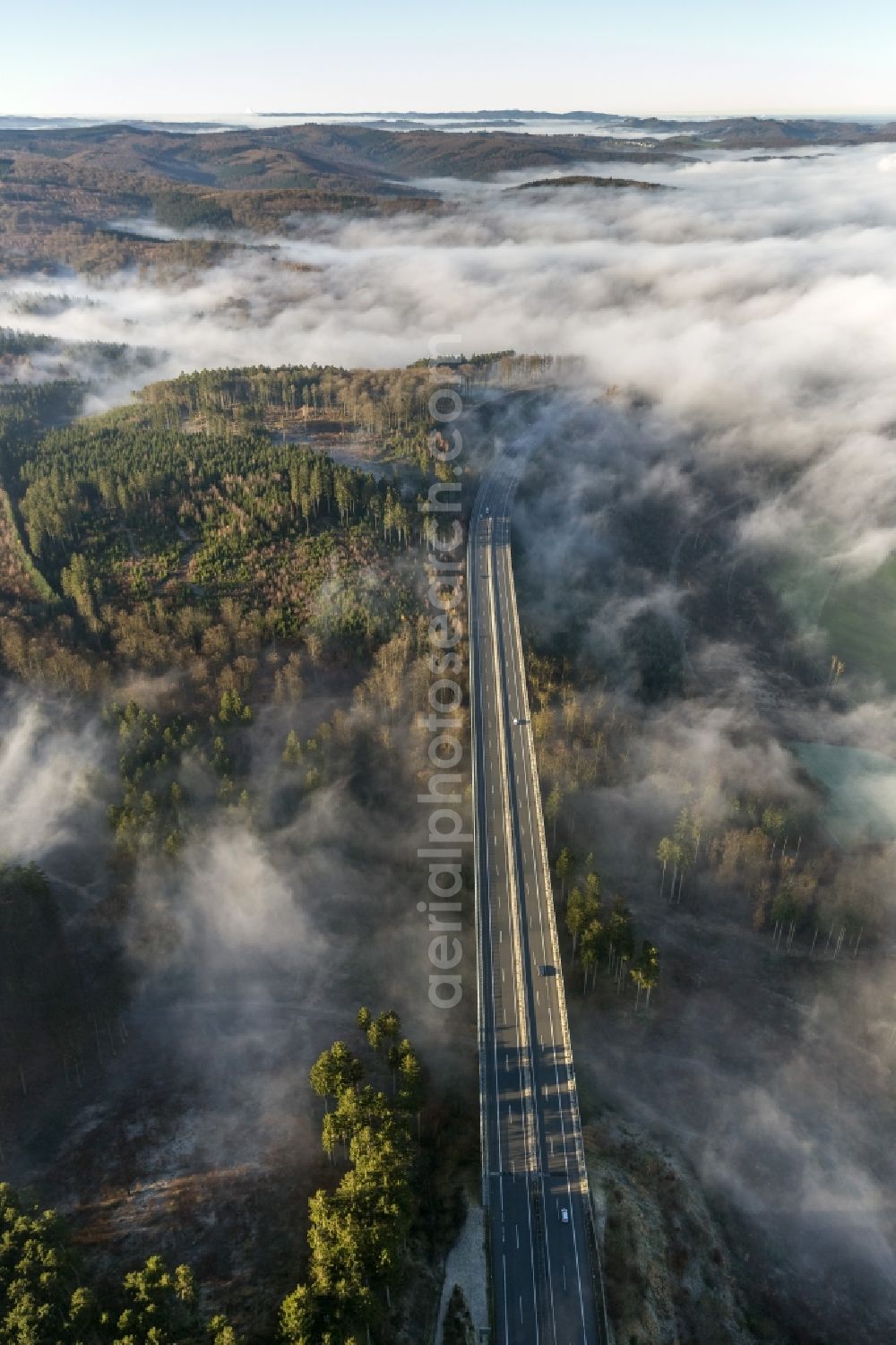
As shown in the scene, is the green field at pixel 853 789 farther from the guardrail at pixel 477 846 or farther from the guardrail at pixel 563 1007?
the guardrail at pixel 477 846

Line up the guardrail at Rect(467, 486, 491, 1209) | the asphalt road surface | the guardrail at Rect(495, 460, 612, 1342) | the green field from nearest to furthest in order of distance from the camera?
1. the asphalt road surface
2. the guardrail at Rect(495, 460, 612, 1342)
3. the guardrail at Rect(467, 486, 491, 1209)
4. the green field

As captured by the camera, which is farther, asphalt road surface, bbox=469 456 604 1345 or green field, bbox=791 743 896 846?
green field, bbox=791 743 896 846

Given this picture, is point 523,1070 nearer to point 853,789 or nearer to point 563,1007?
point 563,1007

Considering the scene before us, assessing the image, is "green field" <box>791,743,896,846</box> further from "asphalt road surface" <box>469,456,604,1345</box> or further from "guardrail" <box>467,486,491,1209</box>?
"guardrail" <box>467,486,491,1209</box>

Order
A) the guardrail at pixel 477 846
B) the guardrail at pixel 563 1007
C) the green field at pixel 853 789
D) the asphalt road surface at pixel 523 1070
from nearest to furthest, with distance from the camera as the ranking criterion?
the asphalt road surface at pixel 523 1070 → the guardrail at pixel 563 1007 → the guardrail at pixel 477 846 → the green field at pixel 853 789

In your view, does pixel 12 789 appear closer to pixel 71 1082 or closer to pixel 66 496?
pixel 71 1082

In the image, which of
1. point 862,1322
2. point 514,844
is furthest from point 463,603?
point 862,1322

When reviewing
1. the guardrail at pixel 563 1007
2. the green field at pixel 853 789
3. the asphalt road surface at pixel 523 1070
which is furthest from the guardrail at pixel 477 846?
the green field at pixel 853 789

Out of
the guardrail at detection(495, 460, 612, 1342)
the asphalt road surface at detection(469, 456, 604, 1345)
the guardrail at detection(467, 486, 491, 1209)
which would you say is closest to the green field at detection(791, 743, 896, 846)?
the guardrail at detection(495, 460, 612, 1342)
